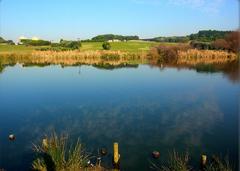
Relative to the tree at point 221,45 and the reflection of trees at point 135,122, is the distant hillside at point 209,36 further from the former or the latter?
the reflection of trees at point 135,122

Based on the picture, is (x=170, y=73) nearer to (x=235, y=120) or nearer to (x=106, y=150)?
(x=235, y=120)

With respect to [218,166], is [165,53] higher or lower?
higher

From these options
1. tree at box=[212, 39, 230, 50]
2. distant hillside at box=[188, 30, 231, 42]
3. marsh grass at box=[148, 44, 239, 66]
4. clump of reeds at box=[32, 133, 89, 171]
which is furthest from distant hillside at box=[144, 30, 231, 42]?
clump of reeds at box=[32, 133, 89, 171]

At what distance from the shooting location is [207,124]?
557 inches

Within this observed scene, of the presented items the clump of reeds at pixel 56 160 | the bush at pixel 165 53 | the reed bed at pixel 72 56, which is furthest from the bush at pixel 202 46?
the clump of reeds at pixel 56 160

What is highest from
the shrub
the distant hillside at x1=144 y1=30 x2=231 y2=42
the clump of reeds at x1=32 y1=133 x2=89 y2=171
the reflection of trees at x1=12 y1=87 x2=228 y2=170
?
the distant hillside at x1=144 y1=30 x2=231 y2=42

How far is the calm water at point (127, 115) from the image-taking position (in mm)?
11188

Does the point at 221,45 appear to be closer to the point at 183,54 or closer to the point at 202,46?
the point at 202,46

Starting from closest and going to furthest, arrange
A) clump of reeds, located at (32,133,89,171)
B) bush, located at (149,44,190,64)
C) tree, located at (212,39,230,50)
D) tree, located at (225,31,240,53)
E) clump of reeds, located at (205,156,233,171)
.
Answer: clump of reeds, located at (205,156,233,171)
clump of reeds, located at (32,133,89,171)
bush, located at (149,44,190,64)
tree, located at (225,31,240,53)
tree, located at (212,39,230,50)

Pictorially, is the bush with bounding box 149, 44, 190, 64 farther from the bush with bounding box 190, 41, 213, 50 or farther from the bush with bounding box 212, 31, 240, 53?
the bush with bounding box 212, 31, 240, 53

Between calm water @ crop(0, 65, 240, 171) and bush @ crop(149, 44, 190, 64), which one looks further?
bush @ crop(149, 44, 190, 64)

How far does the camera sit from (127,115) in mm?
15633

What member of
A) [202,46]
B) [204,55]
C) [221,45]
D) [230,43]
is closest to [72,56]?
[204,55]

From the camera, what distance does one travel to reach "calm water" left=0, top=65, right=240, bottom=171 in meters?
11.2
